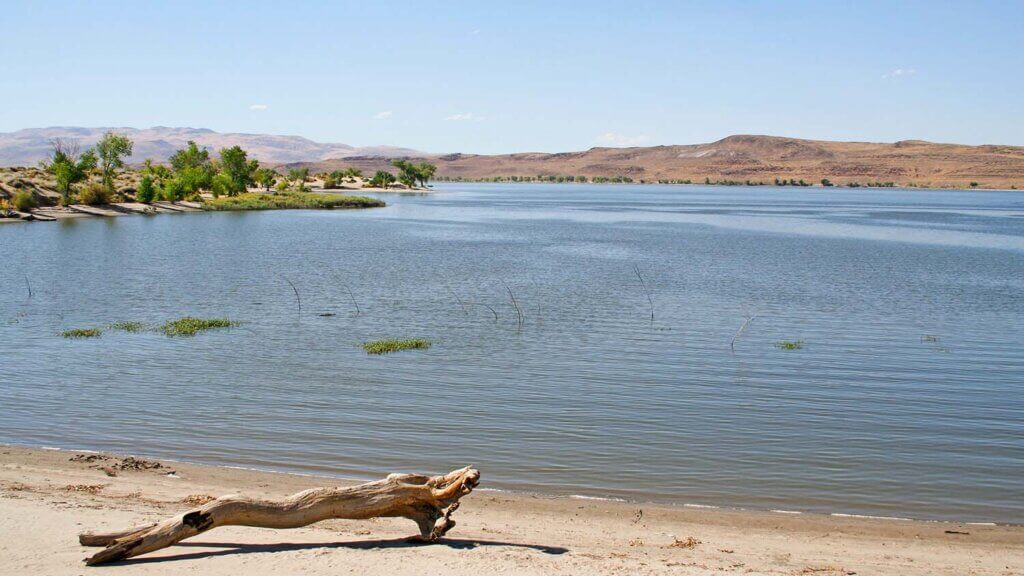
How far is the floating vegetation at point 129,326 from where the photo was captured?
20.6 meters

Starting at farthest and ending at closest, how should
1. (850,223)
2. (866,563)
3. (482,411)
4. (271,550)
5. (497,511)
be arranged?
(850,223) < (482,411) < (497,511) < (866,563) < (271,550)

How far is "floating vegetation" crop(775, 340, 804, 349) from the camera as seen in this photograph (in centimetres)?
1944

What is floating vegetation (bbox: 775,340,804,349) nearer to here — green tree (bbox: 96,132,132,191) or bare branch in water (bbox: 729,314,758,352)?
bare branch in water (bbox: 729,314,758,352)

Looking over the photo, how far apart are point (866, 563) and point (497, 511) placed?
3769 mm

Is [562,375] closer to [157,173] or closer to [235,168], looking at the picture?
[235,168]

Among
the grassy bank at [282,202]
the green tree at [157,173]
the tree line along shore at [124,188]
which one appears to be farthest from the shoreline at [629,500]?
the green tree at [157,173]

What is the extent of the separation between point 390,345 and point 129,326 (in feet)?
21.8

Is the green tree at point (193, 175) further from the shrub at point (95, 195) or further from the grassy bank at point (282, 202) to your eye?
the shrub at point (95, 195)

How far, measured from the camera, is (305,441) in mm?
12531

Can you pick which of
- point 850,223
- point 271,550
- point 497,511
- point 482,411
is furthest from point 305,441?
point 850,223

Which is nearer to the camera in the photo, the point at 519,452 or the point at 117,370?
the point at 519,452

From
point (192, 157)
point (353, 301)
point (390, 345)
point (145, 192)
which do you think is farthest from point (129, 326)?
point (192, 157)

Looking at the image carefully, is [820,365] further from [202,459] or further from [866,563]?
[202,459]

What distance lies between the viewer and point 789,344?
1959 cm
